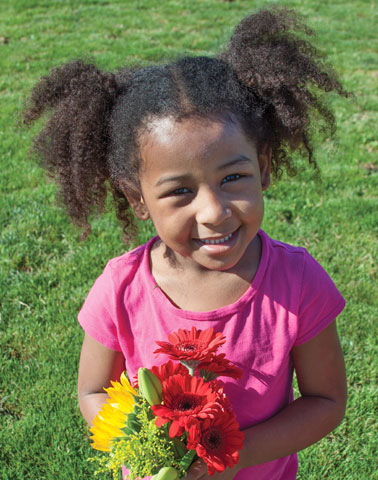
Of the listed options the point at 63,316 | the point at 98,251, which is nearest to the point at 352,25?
the point at 98,251

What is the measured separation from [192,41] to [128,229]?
6.59m

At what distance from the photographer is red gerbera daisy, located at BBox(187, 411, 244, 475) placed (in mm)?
1273

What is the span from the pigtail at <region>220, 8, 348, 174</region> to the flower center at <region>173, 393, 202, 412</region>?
853mm

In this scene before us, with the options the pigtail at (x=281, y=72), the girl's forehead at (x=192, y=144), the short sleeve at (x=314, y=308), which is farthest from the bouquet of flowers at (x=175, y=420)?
the pigtail at (x=281, y=72)

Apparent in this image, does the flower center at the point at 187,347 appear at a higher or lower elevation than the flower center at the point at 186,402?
higher

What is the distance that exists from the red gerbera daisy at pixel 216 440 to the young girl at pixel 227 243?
0.26 m

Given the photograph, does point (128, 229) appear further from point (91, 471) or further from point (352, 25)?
point (352, 25)

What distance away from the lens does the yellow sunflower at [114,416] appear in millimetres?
1412

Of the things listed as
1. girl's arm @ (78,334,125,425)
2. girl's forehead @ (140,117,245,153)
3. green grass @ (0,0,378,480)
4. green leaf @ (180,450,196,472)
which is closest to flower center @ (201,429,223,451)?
green leaf @ (180,450,196,472)

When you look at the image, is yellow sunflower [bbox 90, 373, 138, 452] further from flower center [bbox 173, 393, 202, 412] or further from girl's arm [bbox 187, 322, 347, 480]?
girl's arm [bbox 187, 322, 347, 480]

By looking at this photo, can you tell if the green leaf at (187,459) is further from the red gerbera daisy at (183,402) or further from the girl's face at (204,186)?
the girl's face at (204,186)

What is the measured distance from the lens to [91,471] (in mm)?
2562

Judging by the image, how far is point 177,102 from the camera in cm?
157

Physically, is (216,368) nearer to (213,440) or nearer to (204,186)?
(213,440)
